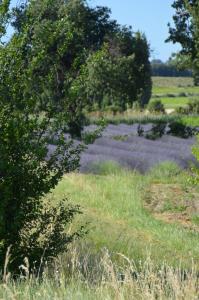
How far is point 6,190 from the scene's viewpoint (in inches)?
237

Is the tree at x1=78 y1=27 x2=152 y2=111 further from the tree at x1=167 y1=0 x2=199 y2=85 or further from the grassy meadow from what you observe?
the grassy meadow

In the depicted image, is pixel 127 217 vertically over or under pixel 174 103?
under

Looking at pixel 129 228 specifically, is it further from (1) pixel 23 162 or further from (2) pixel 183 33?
(2) pixel 183 33

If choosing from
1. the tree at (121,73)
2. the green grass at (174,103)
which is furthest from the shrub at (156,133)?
the green grass at (174,103)

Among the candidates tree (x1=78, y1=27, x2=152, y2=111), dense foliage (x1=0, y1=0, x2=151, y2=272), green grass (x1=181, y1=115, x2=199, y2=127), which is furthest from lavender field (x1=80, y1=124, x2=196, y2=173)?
tree (x1=78, y1=27, x2=152, y2=111)

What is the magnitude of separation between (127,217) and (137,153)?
6.28m

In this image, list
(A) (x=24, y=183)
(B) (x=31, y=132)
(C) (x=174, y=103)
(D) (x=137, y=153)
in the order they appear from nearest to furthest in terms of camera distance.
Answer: (A) (x=24, y=183), (B) (x=31, y=132), (D) (x=137, y=153), (C) (x=174, y=103)

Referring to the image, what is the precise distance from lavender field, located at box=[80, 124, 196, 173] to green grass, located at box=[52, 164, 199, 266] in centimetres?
66

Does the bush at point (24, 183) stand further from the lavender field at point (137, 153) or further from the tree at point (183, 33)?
the tree at point (183, 33)

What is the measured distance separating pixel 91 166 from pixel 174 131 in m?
9.24

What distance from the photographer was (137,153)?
671 inches

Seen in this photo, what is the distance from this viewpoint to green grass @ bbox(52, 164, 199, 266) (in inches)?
343

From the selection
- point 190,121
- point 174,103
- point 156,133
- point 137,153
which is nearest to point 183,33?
point 190,121

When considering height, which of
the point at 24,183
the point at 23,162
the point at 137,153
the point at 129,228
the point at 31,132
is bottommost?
the point at 129,228
